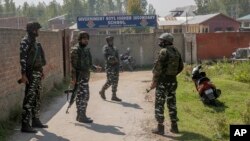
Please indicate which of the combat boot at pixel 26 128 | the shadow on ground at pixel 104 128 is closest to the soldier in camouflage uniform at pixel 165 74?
the shadow on ground at pixel 104 128

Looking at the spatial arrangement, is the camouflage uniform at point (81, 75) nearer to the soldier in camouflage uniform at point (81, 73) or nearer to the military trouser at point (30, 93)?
the soldier in camouflage uniform at point (81, 73)

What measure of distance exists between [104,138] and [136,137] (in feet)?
1.84

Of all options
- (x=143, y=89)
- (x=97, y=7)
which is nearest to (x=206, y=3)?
(x=97, y=7)

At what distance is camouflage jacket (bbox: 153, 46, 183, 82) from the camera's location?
8.03 metres

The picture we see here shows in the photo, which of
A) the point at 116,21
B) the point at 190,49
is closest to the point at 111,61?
the point at 190,49

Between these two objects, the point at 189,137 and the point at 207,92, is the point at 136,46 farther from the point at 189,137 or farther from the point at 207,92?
Result: the point at 189,137

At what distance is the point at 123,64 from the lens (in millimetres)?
24469

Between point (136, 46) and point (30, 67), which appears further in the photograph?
point (136, 46)

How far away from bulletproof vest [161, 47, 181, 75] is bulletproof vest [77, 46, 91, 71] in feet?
6.23

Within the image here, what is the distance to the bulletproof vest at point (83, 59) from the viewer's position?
30.3ft

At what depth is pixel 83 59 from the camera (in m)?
9.28

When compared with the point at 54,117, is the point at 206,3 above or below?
above

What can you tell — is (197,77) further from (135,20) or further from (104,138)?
(135,20)

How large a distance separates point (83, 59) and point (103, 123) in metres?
1.35
